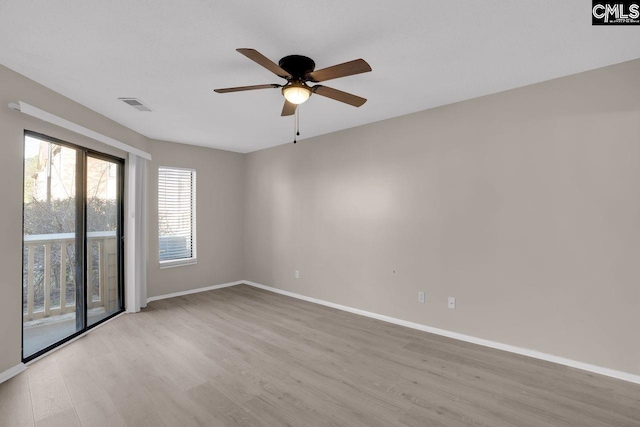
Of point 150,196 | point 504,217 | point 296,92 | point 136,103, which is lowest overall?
point 504,217

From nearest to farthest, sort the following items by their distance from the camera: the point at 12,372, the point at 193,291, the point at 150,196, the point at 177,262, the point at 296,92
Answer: the point at 296,92 < the point at 12,372 < the point at 150,196 < the point at 177,262 < the point at 193,291

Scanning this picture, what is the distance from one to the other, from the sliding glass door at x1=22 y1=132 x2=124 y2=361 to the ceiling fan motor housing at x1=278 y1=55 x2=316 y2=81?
8.42 ft

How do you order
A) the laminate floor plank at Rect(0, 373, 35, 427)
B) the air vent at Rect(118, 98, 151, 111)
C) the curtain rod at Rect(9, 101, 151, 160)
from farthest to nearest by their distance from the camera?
the air vent at Rect(118, 98, 151, 111), the curtain rod at Rect(9, 101, 151, 160), the laminate floor plank at Rect(0, 373, 35, 427)

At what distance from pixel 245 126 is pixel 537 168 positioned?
356cm

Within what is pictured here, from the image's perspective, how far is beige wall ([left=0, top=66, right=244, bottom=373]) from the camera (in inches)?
97.0

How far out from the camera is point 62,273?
10.4 feet

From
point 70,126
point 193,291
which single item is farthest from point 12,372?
point 193,291

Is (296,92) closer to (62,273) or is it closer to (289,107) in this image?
(289,107)

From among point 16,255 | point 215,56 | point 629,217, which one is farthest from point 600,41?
point 16,255

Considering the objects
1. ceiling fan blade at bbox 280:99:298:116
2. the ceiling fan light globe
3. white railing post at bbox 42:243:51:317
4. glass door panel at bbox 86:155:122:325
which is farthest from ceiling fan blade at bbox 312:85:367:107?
white railing post at bbox 42:243:51:317

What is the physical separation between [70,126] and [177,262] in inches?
107

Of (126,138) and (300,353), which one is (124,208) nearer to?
(126,138)

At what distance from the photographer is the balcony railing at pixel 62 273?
287 cm

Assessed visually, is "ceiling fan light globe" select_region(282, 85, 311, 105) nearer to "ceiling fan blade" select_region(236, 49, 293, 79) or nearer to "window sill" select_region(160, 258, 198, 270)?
"ceiling fan blade" select_region(236, 49, 293, 79)
